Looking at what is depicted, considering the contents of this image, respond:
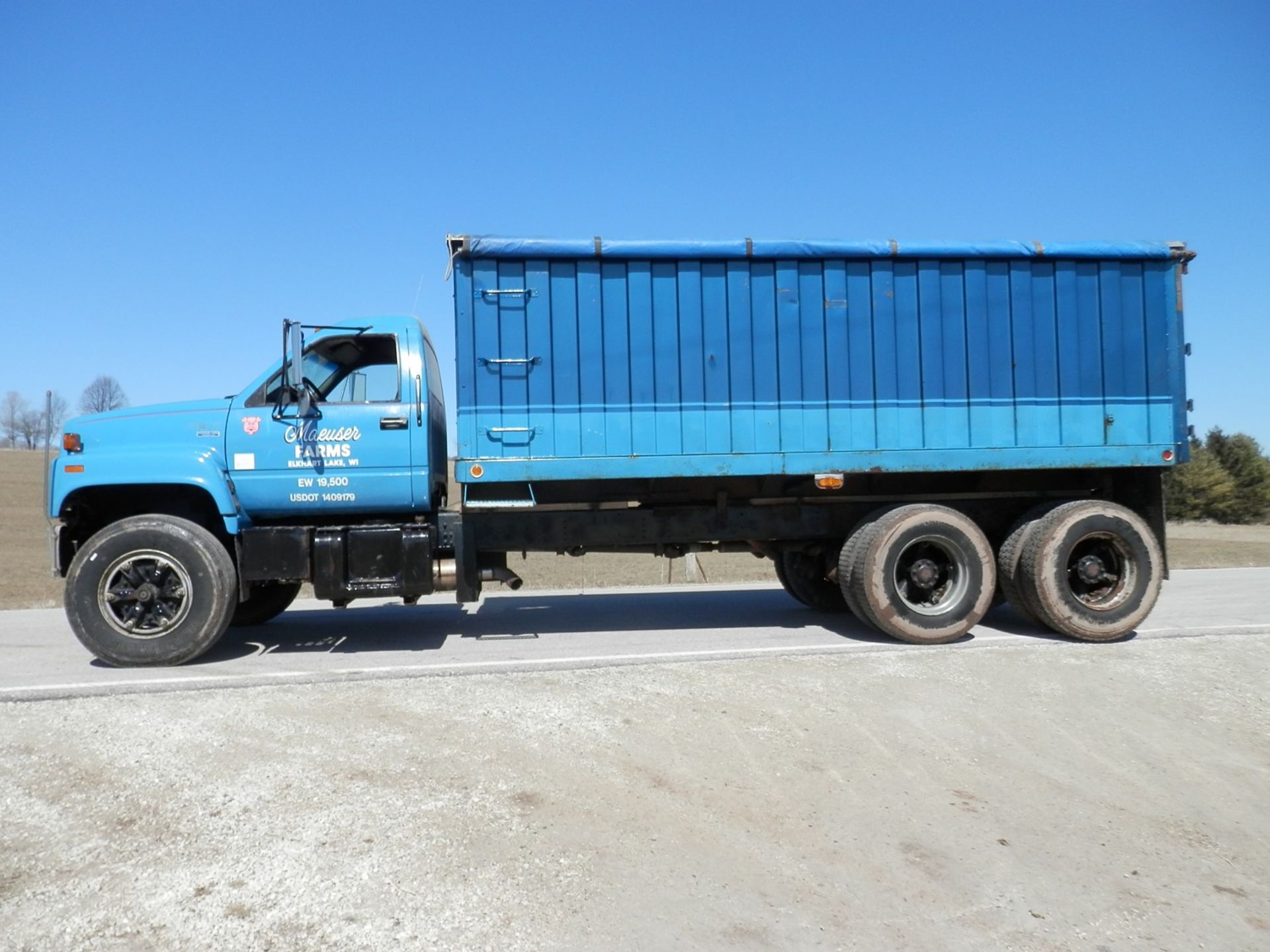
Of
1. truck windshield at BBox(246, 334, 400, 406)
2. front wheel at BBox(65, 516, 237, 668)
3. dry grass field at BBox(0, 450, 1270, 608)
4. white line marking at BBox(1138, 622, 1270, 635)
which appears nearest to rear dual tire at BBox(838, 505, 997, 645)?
white line marking at BBox(1138, 622, 1270, 635)

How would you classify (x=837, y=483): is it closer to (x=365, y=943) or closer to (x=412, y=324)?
(x=412, y=324)

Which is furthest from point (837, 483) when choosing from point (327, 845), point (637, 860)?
point (327, 845)

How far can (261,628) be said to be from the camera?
8328 mm

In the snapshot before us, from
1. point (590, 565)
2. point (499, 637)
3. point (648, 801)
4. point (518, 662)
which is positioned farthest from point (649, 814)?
point (590, 565)

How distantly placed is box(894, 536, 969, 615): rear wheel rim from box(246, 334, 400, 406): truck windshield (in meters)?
4.51

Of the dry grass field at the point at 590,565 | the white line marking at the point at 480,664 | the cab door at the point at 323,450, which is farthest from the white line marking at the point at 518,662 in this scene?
the dry grass field at the point at 590,565

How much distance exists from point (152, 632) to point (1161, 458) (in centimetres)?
838

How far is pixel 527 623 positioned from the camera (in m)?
8.52

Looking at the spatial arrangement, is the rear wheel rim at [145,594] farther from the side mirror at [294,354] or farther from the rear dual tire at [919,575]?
the rear dual tire at [919,575]

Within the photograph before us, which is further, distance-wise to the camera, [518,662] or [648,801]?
[518,662]

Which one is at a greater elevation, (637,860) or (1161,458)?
(1161,458)

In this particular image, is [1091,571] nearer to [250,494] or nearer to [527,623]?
[527,623]

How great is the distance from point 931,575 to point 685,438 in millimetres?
2419

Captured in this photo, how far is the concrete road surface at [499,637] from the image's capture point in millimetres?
6254
